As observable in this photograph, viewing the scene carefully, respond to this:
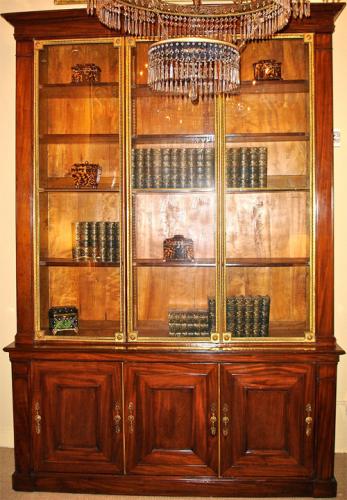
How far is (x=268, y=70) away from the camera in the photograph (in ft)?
10.2

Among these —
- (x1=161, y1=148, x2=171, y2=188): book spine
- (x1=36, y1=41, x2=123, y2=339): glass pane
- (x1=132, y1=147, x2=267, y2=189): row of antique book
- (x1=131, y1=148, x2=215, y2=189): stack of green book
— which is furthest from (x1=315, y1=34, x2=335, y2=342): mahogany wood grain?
(x1=36, y1=41, x2=123, y2=339): glass pane

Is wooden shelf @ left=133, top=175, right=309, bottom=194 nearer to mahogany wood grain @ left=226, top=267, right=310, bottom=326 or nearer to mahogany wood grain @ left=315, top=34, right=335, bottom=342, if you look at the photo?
mahogany wood grain @ left=315, top=34, right=335, bottom=342

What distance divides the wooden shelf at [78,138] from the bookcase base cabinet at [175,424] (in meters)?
1.26

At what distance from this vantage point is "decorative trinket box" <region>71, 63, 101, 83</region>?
10.4 ft

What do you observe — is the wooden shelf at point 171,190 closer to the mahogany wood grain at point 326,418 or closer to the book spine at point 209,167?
the book spine at point 209,167

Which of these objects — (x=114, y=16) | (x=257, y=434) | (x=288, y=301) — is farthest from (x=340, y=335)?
(x=114, y=16)

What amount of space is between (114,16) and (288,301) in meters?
2.02

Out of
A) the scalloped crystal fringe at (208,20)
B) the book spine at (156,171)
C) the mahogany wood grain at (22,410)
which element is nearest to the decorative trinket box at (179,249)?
the book spine at (156,171)

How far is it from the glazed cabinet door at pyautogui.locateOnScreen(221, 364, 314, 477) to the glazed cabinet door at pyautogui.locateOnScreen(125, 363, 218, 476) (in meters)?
0.09

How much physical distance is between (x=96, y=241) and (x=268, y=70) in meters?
1.43

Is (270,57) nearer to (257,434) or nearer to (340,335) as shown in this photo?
(340,335)

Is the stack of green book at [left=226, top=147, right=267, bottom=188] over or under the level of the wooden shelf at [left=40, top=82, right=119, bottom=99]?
under

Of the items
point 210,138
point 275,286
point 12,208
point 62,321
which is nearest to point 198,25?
point 210,138

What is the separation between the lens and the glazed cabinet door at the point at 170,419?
2.99 meters
